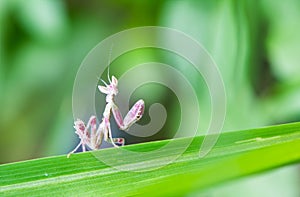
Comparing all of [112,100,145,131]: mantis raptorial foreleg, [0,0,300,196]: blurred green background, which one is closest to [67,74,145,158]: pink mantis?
[112,100,145,131]: mantis raptorial foreleg

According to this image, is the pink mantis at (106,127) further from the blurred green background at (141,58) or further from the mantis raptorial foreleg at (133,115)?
the blurred green background at (141,58)

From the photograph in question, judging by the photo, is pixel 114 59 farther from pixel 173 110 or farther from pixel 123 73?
pixel 173 110

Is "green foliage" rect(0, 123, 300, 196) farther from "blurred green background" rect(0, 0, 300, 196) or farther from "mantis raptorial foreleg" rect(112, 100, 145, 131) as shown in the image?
"blurred green background" rect(0, 0, 300, 196)

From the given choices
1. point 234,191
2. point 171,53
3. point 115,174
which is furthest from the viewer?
point 171,53

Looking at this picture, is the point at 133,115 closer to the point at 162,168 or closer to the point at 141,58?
the point at 162,168

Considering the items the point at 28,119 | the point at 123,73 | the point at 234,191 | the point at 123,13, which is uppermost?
the point at 123,13

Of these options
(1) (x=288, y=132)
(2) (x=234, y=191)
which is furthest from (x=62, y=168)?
(2) (x=234, y=191)

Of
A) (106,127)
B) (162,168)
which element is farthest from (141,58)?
(162,168)
